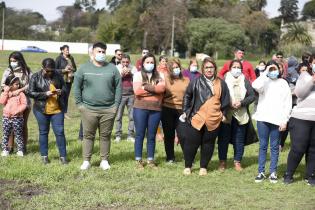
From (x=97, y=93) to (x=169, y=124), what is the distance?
1.50 meters

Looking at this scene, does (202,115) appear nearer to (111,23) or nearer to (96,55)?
(96,55)

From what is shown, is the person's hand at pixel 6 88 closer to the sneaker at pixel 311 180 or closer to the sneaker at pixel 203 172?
the sneaker at pixel 203 172

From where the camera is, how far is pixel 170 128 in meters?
8.68

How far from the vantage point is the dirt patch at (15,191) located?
6.21m

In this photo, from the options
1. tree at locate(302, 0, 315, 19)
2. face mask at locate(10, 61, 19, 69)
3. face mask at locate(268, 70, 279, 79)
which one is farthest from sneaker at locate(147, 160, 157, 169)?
tree at locate(302, 0, 315, 19)

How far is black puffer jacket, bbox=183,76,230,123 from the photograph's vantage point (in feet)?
25.4

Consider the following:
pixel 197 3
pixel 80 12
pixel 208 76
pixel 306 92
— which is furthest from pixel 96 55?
pixel 80 12

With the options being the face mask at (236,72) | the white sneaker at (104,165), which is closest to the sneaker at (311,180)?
the face mask at (236,72)

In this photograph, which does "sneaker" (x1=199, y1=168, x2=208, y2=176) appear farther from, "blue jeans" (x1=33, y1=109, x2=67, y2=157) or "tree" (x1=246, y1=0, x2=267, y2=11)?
"tree" (x1=246, y1=0, x2=267, y2=11)

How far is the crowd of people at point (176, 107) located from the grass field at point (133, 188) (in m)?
0.25

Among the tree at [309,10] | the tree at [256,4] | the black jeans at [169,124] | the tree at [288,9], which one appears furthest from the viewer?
the tree at [309,10]

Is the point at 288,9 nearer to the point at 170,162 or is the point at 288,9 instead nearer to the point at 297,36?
the point at 297,36

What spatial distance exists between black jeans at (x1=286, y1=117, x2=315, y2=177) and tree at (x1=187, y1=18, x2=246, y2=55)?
5640cm

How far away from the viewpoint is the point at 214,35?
64.8m
